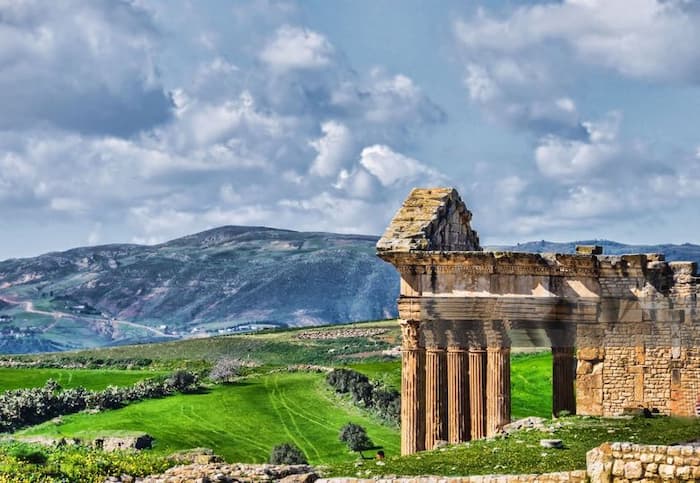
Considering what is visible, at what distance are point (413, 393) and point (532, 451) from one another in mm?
4928

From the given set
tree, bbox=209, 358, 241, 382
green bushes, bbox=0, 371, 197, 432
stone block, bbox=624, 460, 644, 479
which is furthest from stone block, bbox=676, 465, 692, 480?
tree, bbox=209, 358, 241, 382

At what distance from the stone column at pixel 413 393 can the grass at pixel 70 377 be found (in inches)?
1171

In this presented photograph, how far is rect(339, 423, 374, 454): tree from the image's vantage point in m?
40.0

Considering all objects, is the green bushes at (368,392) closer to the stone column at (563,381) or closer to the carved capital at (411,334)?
the stone column at (563,381)

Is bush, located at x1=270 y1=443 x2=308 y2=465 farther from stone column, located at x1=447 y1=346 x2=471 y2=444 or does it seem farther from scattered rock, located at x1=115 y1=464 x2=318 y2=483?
scattered rock, located at x1=115 y1=464 x2=318 y2=483

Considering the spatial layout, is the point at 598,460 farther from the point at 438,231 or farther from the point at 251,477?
the point at 438,231

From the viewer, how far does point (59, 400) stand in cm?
4600

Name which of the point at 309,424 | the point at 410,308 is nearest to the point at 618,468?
the point at 410,308

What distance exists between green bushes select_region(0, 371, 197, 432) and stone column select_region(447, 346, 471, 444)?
20.5 metres

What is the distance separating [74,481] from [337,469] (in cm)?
548

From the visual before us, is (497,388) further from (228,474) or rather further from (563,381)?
(228,474)

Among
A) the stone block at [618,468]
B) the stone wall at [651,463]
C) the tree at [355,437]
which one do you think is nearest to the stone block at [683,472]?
the stone wall at [651,463]

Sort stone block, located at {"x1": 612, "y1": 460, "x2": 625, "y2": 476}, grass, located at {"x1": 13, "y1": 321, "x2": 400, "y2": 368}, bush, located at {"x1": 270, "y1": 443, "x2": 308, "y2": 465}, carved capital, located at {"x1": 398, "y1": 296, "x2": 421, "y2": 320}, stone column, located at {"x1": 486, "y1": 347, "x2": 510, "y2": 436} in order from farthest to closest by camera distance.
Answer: grass, located at {"x1": 13, "y1": 321, "x2": 400, "y2": 368}
bush, located at {"x1": 270, "y1": 443, "x2": 308, "y2": 465}
stone column, located at {"x1": 486, "y1": 347, "x2": 510, "y2": 436}
carved capital, located at {"x1": 398, "y1": 296, "x2": 421, "y2": 320}
stone block, located at {"x1": 612, "y1": 460, "x2": 625, "y2": 476}

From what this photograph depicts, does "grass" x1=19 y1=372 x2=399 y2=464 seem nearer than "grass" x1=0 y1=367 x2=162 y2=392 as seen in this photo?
Yes
